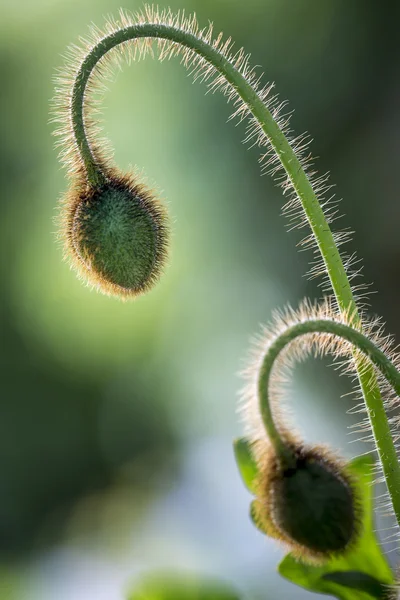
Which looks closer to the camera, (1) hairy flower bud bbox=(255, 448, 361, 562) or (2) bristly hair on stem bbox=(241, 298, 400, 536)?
(2) bristly hair on stem bbox=(241, 298, 400, 536)

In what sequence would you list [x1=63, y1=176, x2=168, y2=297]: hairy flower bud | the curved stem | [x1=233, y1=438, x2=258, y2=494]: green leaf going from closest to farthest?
the curved stem, [x1=63, y1=176, x2=168, y2=297]: hairy flower bud, [x1=233, y1=438, x2=258, y2=494]: green leaf

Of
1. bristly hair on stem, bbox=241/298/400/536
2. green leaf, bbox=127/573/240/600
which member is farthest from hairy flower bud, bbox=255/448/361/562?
green leaf, bbox=127/573/240/600

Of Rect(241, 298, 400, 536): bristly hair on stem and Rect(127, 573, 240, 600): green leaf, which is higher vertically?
Rect(241, 298, 400, 536): bristly hair on stem

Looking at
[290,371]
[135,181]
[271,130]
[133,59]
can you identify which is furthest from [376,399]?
[133,59]

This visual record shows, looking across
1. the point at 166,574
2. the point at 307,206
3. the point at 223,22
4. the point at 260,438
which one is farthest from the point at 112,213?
the point at 223,22

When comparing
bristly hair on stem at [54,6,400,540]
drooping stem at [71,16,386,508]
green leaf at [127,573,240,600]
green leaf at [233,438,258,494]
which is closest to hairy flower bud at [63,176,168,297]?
bristly hair on stem at [54,6,400,540]

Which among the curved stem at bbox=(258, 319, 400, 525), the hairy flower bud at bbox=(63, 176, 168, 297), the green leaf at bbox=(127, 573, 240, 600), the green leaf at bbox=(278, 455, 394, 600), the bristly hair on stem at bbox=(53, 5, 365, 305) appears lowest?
the green leaf at bbox=(278, 455, 394, 600)

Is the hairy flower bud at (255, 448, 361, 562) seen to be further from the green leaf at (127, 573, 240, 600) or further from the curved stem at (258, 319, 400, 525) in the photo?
the green leaf at (127, 573, 240, 600)

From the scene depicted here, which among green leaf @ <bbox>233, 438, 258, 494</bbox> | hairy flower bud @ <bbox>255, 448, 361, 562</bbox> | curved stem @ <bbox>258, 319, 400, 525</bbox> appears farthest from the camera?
green leaf @ <bbox>233, 438, 258, 494</bbox>
